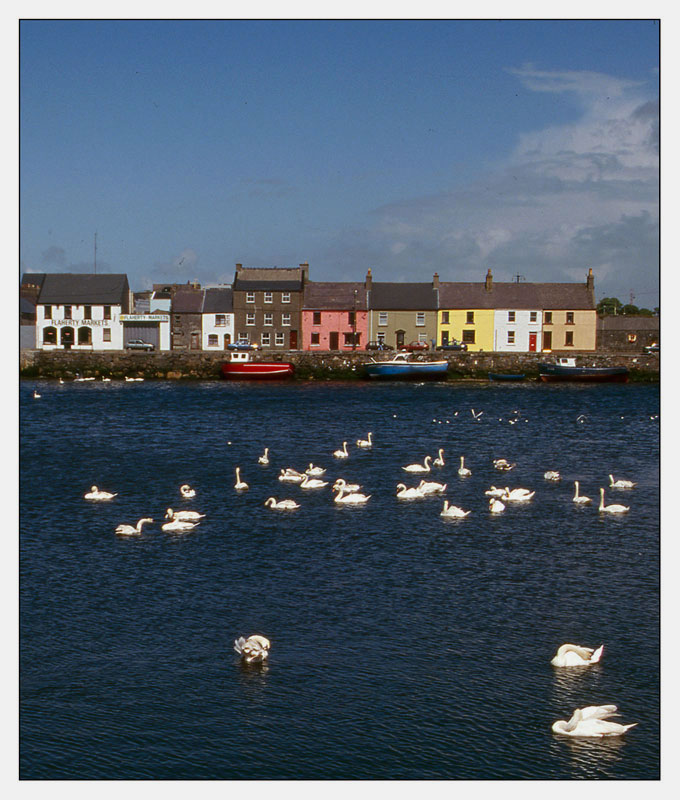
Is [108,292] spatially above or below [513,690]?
above

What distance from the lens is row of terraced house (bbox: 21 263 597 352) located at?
106062mm

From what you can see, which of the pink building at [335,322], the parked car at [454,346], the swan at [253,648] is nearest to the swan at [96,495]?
the swan at [253,648]

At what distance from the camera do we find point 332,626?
21766mm

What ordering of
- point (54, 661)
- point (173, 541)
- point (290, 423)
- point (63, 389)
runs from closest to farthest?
point (54, 661) → point (173, 541) → point (290, 423) → point (63, 389)

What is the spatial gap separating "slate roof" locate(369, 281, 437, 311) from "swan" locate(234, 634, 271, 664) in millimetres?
88422

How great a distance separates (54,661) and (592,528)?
58.0 ft

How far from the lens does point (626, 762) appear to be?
635 inches

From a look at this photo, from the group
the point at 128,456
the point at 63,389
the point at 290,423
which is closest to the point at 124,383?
the point at 63,389

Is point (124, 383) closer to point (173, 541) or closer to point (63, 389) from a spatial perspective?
point (63, 389)

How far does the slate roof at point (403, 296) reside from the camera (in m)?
107

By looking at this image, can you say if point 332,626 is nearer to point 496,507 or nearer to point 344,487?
point 496,507

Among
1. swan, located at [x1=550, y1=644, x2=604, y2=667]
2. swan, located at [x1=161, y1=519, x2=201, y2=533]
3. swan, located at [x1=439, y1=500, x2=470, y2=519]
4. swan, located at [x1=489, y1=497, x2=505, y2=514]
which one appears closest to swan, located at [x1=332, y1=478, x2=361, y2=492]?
swan, located at [x1=439, y1=500, x2=470, y2=519]

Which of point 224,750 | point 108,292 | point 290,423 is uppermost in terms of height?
point 108,292

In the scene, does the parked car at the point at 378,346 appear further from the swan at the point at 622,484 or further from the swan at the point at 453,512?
the swan at the point at 453,512
